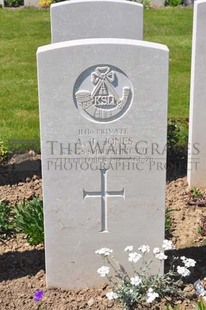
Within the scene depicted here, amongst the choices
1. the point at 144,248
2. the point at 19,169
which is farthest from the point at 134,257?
the point at 19,169

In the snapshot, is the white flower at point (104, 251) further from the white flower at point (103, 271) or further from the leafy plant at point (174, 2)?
the leafy plant at point (174, 2)

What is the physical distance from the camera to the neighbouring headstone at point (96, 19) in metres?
6.16

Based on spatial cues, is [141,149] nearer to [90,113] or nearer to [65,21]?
[90,113]

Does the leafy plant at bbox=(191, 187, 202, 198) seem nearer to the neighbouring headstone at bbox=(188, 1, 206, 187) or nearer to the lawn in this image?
the neighbouring headstone at bbox=(188, 1, 206, 187)

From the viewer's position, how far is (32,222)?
522cm

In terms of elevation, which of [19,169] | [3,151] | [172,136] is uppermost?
[172,136]

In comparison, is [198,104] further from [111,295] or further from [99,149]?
[111,295]

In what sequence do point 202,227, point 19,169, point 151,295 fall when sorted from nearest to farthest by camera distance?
point 151,295, point 202,227, point 19,169

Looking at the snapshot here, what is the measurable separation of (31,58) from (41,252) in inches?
265

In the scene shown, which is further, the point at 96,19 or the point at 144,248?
the point at 96,19

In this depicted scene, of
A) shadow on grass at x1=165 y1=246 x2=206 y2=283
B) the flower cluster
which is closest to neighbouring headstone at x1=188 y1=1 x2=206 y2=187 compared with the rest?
shadow on grass at x1=165 y1=246 x2=206 y2=283

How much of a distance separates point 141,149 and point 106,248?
737 mm

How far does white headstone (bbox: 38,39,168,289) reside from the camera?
3.96m

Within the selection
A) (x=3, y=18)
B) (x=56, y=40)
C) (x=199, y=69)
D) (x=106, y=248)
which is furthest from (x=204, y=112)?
(x=3, y=18)
